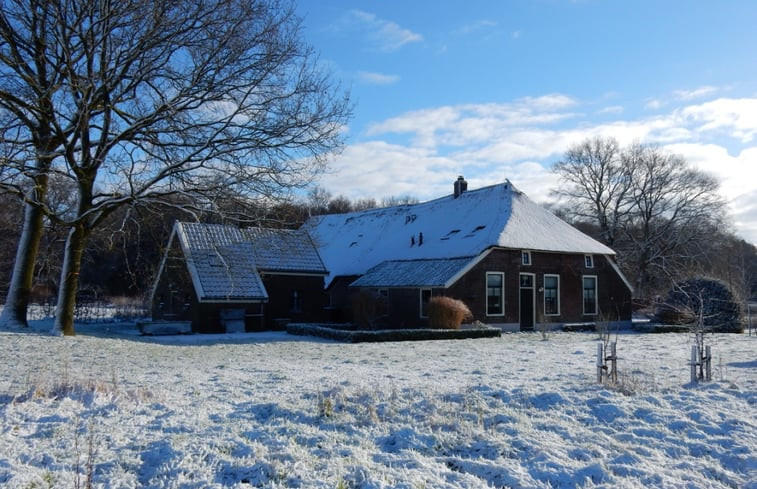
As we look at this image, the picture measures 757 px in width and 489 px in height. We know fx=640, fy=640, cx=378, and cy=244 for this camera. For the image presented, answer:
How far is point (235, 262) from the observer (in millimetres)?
27203

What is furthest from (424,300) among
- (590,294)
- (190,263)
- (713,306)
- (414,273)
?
(713,306)

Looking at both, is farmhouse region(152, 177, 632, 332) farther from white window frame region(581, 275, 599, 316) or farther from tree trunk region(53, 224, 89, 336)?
tree trunk region(53, 224, 89, 336)

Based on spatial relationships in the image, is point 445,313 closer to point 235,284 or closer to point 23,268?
point 235,284

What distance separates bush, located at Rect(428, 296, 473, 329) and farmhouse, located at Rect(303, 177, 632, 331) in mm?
1922

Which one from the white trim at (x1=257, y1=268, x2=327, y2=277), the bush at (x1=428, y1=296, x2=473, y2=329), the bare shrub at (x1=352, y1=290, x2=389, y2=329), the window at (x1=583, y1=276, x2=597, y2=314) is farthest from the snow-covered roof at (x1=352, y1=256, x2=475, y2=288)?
the window at (x1=583, y1=276, x2=597, y2=314)

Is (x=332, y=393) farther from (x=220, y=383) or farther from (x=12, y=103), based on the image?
(x=12, y=103)

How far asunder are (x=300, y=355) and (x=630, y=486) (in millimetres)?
11093

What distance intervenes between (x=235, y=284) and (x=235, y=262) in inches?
36.8

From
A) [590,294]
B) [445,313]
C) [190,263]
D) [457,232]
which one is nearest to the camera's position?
[445,313]

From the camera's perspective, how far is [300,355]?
16.5 m

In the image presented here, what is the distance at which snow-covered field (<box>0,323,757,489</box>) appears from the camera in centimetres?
654

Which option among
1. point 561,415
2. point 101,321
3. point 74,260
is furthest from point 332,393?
point 101,321

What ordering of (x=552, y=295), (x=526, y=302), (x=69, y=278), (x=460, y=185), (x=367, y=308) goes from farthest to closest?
1. (x=460, y=185)
2. (x=552, y=295)
3. (x=526, y=302)
4. (x=367, y=308)
5. (x=69, y=278)

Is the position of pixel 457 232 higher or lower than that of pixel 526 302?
higher
